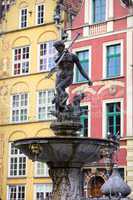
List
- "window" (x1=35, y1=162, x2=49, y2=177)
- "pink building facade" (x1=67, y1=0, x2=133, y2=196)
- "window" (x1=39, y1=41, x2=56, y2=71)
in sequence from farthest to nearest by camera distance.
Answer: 1. "window" (x1=39, y1=41, x2=56, y2=71)
2. "window" (x1=35, y1=162, x2=49, y2=177)
3. "pink building facade" (x1=67, y1=0, x2=133, y2=196)

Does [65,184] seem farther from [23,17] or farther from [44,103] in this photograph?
[23,17]

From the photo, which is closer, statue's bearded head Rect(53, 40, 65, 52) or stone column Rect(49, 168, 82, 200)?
stone column Rect(49, 168, 82, 200)

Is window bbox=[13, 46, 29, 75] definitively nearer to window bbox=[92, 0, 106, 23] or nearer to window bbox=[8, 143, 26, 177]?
window bbox=[8, 143, 26, 177]

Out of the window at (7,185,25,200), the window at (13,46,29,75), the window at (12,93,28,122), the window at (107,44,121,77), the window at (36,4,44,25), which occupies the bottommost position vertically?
the window at (7,185,25,200)

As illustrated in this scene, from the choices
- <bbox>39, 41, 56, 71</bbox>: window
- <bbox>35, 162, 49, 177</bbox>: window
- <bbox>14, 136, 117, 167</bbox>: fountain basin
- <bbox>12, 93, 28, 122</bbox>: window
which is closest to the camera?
<bbox>14, 136, 117, 167</bbox>: fountain basin

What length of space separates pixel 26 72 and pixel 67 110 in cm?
2132

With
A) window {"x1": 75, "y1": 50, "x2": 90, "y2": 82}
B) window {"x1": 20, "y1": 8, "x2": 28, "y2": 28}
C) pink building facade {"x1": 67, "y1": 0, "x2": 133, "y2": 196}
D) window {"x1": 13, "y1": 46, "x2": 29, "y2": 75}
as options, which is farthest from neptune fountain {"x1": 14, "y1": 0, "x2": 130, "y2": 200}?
window {"x1": 20, "y1": 8, "x2": 28, "y2": 28}

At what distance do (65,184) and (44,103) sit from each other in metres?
20.0

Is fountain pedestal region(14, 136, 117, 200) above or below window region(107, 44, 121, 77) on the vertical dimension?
below

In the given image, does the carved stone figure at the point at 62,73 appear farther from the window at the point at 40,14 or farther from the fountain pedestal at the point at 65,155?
the window at the point at 40,14

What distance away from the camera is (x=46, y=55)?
33.1 m

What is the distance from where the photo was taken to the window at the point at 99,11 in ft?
100

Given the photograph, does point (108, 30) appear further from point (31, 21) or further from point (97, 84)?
point (31, 21)

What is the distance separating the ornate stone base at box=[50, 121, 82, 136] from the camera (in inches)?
499
